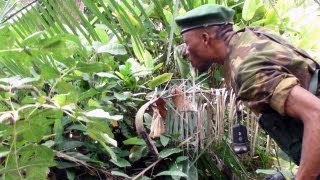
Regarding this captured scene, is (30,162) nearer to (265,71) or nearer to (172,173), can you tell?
(265,71)

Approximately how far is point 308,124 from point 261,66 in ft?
0.76

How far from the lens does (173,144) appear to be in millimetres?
2801

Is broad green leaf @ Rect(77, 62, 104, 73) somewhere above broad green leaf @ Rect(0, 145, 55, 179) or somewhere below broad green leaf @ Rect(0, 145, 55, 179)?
above

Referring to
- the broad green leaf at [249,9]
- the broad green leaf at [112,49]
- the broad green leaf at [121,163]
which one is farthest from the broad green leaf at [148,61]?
the broad green leaf at [249,9]

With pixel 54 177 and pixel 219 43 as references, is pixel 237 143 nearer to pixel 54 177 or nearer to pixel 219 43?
pixel 219 43

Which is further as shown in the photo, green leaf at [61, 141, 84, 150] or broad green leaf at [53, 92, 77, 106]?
green leaf at [61, 141, 84, 150]

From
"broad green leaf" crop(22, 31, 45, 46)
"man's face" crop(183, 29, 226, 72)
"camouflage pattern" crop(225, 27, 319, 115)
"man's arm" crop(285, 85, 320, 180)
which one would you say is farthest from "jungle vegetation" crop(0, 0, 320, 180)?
"man's arm" crop(285, 85, 320, 180)

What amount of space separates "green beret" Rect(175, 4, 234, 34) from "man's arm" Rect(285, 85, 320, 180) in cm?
48

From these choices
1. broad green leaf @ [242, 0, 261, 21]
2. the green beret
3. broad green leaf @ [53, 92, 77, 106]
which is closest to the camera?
broad green leaf @ [53, 92, 77, 106]

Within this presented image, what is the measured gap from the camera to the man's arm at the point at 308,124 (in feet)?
4.92

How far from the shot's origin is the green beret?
1885 mm

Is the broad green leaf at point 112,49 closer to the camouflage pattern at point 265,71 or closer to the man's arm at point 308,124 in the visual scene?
the camouflage pattern at point 265,71

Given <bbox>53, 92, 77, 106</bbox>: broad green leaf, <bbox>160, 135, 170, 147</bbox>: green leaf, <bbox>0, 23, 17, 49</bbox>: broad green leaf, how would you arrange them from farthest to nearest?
<bbox>160, 135, 170, 147</bbox>: green leaf, <bbox>53, 92, 77, 106</bbox>: broad green leaf, <bbox>0, 23, 17, 49</bbox>: broad green leaf

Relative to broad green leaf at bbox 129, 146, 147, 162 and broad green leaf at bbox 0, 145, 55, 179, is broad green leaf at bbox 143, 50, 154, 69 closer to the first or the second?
broad green leaf at bbox 129, 146, 147, 162
